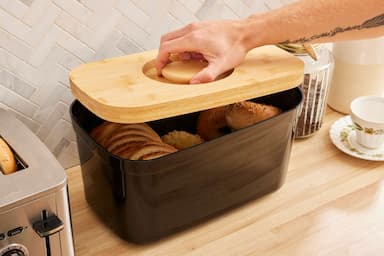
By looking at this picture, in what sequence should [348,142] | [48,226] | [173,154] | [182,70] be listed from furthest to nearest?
[348,142] → [182,70] → [173,154] → [48,226]

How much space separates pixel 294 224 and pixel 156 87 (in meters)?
0.33

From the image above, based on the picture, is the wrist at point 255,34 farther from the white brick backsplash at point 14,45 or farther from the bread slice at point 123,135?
the white brick backsplash at point 14,45

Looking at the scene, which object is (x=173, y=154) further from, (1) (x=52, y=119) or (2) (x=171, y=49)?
(1) (x=52, y=119)

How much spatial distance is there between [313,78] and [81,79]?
19.5 inches

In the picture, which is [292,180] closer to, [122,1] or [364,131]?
[364,131]

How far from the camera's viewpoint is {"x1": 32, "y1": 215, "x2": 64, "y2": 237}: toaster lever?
58cm

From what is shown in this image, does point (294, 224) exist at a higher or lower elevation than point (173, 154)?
lower

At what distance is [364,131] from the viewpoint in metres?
1.01

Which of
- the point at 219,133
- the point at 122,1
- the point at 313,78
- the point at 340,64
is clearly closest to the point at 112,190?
the point at 219,133

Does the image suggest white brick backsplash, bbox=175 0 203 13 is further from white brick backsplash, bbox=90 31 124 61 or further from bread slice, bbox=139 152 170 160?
bread slice, bbox=139 152 170 160

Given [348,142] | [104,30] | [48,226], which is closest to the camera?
[48,226]

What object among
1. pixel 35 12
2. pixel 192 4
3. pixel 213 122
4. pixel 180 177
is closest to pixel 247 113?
pixel 213 122

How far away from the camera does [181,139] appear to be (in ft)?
2.81

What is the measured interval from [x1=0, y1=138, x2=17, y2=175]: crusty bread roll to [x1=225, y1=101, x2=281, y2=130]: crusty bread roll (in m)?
0.38
